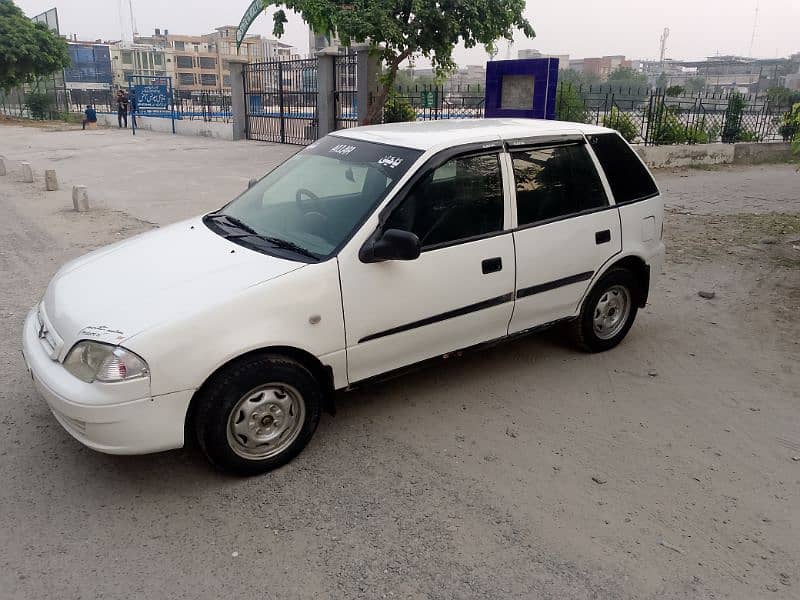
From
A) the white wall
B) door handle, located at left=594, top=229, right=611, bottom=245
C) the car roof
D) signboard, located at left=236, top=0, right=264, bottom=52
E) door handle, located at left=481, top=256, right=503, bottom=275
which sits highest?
signboard, located at left=236, top=0, right=264, bottom=52

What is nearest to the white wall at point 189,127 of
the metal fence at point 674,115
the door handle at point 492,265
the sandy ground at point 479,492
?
the metal fence at point 674,115

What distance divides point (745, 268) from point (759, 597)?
17.9 feet

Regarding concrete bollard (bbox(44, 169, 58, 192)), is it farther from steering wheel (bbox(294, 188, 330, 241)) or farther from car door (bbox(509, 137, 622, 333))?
car door (bbox(509, 137, 622, 333))

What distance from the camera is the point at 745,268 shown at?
731 cm

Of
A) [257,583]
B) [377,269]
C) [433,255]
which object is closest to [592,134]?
[433,255]

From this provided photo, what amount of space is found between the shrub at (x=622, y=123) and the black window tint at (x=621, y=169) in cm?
1247

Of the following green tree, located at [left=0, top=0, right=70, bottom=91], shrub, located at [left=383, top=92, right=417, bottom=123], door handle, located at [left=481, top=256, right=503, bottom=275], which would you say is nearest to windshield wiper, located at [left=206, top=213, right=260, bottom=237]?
door handle, located at [left=481, top=256, right=503, bottom=275]

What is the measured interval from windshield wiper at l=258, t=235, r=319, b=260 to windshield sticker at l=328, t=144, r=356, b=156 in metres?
0.82

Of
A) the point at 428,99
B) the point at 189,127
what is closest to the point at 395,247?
the point at 428,99

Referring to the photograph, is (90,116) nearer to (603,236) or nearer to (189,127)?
(189,127)

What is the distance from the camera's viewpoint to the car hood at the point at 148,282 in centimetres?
307

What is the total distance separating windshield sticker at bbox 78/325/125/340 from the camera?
2975mm

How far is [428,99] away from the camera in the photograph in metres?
18.5

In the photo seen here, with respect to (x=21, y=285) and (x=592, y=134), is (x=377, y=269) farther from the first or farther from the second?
(x=21, y=285)
